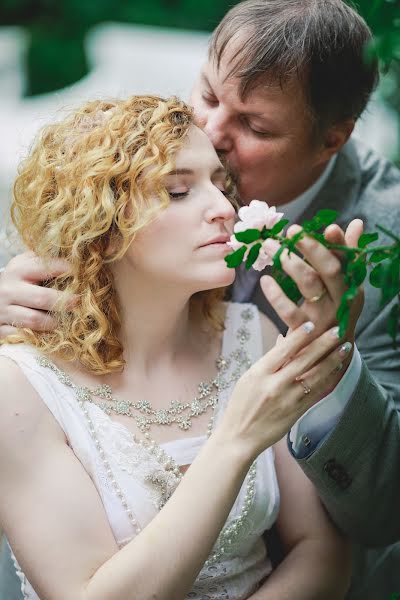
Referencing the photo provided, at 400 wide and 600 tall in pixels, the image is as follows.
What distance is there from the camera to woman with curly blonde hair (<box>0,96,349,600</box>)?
5.54ft

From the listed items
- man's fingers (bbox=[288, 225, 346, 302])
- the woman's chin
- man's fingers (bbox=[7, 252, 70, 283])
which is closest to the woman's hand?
man's fingers (bbox=[288, 225, 346, 302])

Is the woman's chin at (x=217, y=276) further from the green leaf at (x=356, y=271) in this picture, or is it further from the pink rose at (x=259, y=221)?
the green leaf at (x=356, y=271)

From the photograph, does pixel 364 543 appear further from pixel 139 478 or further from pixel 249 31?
pixel 249 31

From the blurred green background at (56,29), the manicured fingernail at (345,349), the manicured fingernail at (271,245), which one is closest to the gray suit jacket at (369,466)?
the manicured fingernail at (345,349)

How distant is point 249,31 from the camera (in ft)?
8.36

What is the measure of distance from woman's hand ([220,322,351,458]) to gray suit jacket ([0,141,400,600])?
299 millimetres

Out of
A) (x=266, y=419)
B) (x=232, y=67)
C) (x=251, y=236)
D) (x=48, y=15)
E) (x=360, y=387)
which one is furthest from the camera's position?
(x=232, y=67)

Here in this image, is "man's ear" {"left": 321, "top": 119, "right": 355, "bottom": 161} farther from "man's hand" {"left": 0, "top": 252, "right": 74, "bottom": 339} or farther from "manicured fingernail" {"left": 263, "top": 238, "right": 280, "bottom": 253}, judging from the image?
"manicured fingernail" {"left": 263, "top": 238, "right": 280, "bottom": 253}

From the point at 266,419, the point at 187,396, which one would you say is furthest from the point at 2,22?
the point at 187,396

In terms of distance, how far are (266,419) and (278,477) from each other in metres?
0.69

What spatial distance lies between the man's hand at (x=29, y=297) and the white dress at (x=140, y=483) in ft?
0.34

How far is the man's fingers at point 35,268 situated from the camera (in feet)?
7.20

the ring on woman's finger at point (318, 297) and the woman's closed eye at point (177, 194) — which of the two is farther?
the woman's closed eye at point (177, 194)

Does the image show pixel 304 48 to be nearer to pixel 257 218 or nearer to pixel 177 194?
pixel 177 194
